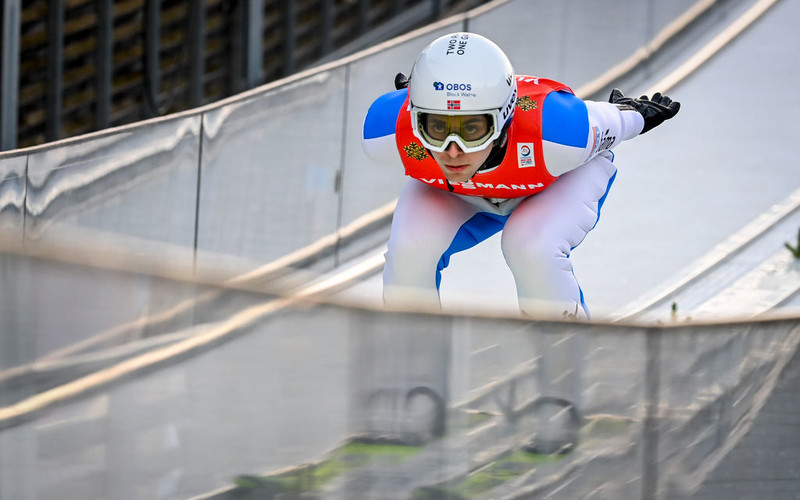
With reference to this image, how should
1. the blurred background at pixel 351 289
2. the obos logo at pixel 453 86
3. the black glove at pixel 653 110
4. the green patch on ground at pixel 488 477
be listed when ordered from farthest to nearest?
the black glove at pixel 653 110 → the obos logo at pixel 453 86 → the green patch on ground at pixel 488 477 → the blurred background at pixel 351 289

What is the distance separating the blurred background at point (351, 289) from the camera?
266 centimetres

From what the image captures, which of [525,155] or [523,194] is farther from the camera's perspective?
[523,194]

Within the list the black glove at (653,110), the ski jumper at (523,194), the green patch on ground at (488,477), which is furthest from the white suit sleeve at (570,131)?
the green patch on ground at (488,477)

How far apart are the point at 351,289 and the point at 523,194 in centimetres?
281

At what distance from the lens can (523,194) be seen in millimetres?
4641

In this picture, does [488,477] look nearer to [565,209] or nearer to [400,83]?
[565,209]

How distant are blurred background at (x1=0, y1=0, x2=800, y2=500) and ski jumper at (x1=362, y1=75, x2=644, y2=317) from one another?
0.51 meters

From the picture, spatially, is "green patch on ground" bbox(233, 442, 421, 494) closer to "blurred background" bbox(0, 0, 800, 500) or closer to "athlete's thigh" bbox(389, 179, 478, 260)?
"blurred background" bbox(0, 0, 800, 500)

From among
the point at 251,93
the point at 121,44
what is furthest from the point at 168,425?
the point at 121,44

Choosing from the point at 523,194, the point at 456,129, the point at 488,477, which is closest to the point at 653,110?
the point at 523,194

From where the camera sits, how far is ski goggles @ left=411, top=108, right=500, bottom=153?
4.22 meters

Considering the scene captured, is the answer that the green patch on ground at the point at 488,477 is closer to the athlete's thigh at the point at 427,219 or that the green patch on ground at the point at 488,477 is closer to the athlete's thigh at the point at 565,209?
the athlete's thigh at the point at 565,209

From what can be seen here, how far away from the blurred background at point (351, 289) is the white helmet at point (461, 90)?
2.49 ft

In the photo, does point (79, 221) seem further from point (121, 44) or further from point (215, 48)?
point (215, 48)
